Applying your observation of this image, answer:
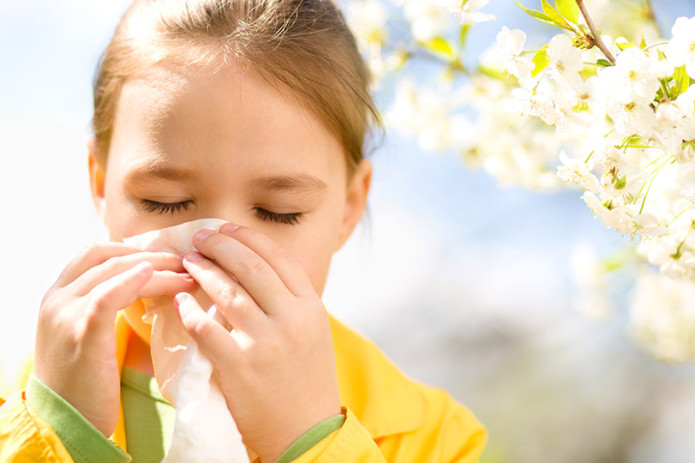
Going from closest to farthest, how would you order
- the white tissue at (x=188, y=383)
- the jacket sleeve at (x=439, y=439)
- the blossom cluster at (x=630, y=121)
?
1. the blossom cluster at (x=630, y=121)
2. the white tissue at (x=188, y=383)
3. the jacket sleeve at (x=439, y=439)

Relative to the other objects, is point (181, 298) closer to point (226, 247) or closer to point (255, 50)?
point (226, 247)

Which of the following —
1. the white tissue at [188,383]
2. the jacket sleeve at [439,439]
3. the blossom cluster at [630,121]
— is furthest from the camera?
the jacket sleeve at [439,439]

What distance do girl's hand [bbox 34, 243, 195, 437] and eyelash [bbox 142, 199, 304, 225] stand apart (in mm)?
89

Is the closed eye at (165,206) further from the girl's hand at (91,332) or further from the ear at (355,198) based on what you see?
the ear at (355,198)

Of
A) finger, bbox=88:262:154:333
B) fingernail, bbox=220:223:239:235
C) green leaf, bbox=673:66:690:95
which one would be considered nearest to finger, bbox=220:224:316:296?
fingernail, bbox=220:223:239:235

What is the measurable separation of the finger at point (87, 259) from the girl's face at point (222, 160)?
5 centimetres

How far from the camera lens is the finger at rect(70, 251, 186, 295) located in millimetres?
765

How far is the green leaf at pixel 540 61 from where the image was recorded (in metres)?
0.58

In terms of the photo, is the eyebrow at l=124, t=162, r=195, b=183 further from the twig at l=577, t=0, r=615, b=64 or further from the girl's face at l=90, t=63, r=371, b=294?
the twig at l=577, t=0, r=615, b=64

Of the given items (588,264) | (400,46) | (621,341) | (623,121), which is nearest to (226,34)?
(400,46)

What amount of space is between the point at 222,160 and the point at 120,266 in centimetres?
17

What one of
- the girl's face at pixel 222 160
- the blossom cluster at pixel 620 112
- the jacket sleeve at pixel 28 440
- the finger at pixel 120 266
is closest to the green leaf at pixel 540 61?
the blossom cluster at pixel 620 112

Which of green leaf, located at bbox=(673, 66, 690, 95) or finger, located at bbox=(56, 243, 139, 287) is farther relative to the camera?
finger, located at bbox=(56, 243, 139, 287)

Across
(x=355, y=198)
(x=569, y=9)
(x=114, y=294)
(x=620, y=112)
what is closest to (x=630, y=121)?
(x=620, y=112)
